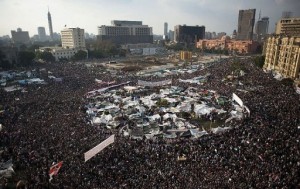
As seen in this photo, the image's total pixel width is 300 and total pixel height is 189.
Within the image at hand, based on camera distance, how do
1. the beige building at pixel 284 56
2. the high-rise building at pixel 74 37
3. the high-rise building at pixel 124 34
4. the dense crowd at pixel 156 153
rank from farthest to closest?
the high-rise building at pixel 124 34, the high-rise building at pixel 74 37, the beige building at pixel 284 56, the dense crowd at pixel 156 153

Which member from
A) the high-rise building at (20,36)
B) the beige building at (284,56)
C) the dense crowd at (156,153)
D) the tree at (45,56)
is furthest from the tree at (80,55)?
the high-rise building at (20,36)

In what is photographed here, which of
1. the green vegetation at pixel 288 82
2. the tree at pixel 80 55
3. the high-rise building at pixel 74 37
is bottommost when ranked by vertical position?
the green vegetation at pixel 288 82

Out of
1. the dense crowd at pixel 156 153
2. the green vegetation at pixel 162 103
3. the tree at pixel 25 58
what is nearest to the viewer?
the dense crowd at pixel 156 153

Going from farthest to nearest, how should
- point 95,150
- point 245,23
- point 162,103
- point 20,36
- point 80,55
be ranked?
point 20,36 → point 245,23 → point 80,55 → point 162,103 → point 95,150

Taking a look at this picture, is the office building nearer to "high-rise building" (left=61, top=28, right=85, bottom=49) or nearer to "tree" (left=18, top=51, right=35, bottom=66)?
"high-rise building" (left=61, top=28, right=85, bottom=49)

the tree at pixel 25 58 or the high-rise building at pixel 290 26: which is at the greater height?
the high-rise building at pixel 290 26

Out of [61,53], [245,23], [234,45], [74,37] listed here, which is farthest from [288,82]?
[245,23]

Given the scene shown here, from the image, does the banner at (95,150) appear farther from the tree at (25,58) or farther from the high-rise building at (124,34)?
the high-rise building at (124,34)

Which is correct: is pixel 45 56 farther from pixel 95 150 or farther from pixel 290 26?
pixel 290 26
